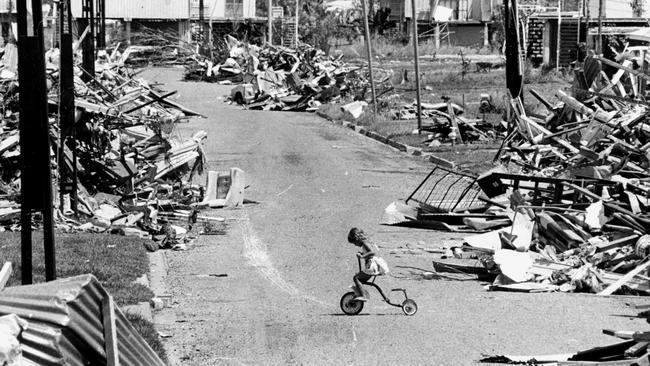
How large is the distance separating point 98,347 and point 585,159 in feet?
41.3

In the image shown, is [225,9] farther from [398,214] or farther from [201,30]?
[398,214]

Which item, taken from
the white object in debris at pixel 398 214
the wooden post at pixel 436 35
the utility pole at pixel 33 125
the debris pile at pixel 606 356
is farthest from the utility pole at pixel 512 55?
the wooden post at pixel 436 35

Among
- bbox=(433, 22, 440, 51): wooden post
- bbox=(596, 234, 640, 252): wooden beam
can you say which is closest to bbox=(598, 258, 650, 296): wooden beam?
bbox=(596, 234, 640, 252): wooden beam

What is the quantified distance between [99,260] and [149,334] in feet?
12.2

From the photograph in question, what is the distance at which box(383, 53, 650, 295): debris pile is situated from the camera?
13.0 meters

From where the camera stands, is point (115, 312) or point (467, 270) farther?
point (467, 270)

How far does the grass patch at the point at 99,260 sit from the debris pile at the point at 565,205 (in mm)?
4002

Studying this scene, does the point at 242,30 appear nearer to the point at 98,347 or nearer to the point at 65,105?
the point at 65,105

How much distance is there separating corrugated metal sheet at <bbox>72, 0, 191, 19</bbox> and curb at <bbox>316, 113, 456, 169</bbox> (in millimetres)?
54266

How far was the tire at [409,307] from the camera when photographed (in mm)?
11164

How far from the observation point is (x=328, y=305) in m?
11.8

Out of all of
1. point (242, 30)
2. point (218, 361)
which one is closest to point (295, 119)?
point (218, 361)

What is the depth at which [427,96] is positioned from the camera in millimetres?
41656

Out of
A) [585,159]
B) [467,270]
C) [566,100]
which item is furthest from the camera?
[566,100]
